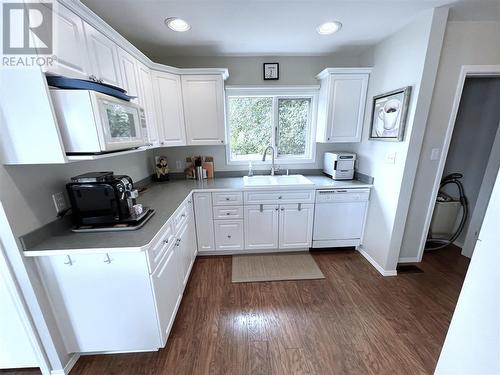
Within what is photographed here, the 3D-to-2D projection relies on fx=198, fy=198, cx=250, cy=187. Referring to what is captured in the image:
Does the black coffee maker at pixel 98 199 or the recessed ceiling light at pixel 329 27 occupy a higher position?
the recessed ceiling light at pixel 329 27

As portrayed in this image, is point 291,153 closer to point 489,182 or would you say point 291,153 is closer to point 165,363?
point 489,182

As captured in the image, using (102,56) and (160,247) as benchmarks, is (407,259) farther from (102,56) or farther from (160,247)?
(102,56)

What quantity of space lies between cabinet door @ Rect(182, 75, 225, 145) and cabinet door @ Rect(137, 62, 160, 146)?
38cm

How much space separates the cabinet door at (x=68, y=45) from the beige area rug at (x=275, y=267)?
6.99 feet

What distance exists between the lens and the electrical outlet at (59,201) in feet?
4.30

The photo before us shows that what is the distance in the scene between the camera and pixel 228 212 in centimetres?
238

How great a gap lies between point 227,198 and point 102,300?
55.0 inches

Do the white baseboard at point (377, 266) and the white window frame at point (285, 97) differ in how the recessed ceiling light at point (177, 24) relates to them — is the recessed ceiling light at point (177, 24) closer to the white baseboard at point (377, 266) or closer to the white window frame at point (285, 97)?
the white window frame at point (285, 97)

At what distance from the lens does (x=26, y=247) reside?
3.62 feet

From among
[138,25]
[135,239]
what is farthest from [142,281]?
[138,25]

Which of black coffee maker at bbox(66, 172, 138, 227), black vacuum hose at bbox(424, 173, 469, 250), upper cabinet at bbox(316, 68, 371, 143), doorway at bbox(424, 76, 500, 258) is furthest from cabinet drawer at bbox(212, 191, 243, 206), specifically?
black vacuum hose at bbox(424, 173, 469, 250)

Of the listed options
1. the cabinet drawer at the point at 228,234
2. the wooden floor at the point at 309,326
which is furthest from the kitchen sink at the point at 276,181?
the wooden floor at the point at 309,326

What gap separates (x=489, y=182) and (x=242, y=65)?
3202 mm

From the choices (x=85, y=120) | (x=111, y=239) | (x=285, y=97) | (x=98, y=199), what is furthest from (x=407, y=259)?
(x=85, y=120)
